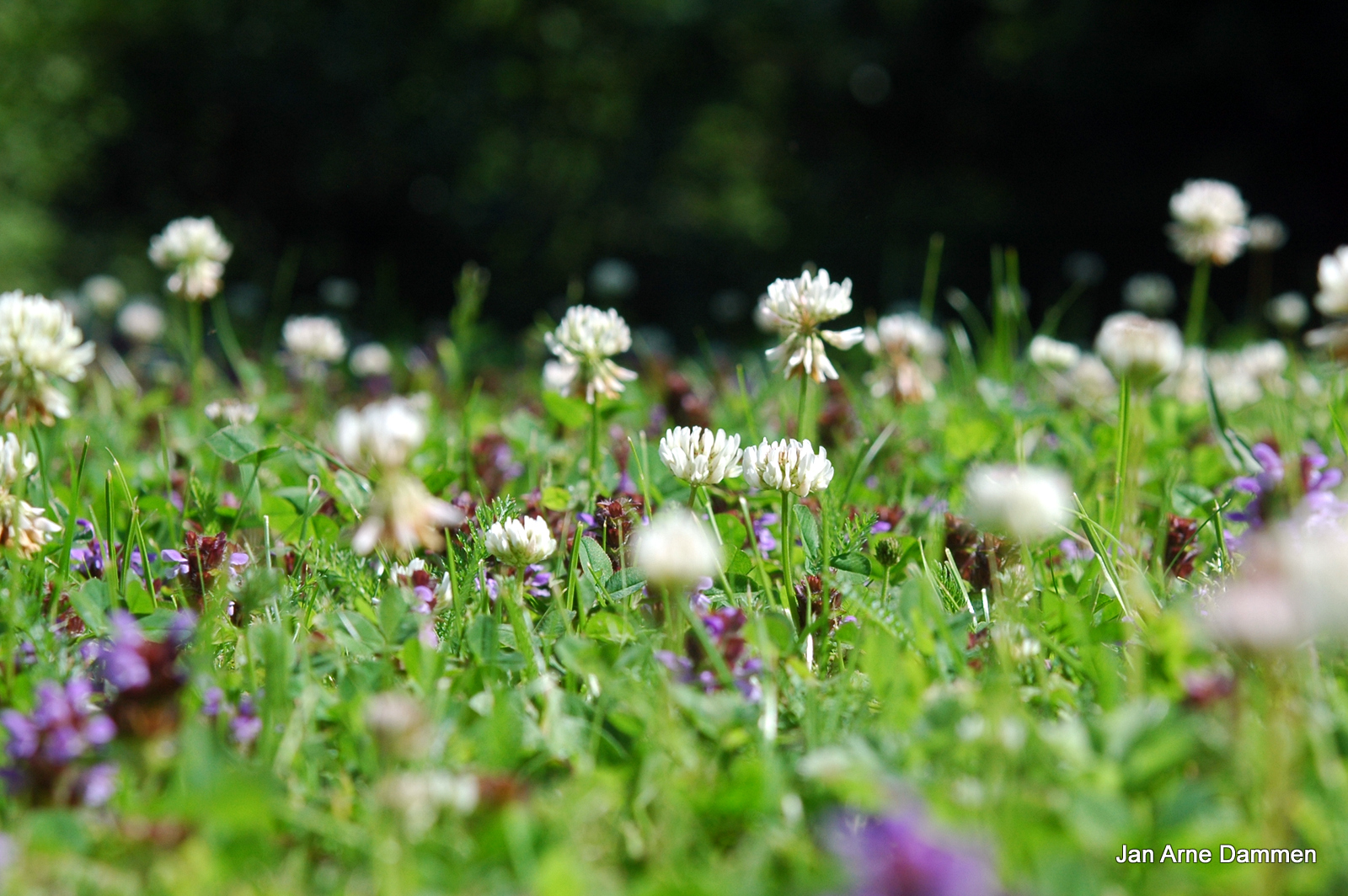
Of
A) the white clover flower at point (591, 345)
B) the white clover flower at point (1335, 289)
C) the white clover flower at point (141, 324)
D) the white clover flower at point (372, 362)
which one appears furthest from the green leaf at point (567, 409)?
the white clover flower at point (141, 324)

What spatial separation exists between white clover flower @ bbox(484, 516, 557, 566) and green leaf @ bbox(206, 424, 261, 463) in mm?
618

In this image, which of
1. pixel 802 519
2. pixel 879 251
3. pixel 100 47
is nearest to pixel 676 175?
pixel 879 251

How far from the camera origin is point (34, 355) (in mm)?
1454

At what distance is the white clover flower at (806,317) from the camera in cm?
152

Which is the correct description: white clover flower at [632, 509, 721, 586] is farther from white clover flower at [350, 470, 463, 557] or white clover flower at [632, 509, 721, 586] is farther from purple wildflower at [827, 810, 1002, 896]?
purple wildflower at [827, 810, 1002, 896]

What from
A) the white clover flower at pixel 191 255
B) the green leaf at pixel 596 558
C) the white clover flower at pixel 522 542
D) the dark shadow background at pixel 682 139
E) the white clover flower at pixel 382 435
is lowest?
the white clover flower at pixel 382 435

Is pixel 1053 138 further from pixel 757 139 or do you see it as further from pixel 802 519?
pixel 802 519

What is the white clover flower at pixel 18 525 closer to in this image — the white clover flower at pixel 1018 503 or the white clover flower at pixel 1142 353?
the white clover flower at pixel 1018 503

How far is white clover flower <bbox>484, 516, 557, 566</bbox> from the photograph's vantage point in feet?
4.30

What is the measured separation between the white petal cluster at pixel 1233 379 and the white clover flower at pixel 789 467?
1507 mm

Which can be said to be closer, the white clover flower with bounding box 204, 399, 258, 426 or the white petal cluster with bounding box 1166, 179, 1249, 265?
the white clover flower with bounding box 204, 399, 258, 426

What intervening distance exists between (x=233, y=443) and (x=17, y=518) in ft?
1.58

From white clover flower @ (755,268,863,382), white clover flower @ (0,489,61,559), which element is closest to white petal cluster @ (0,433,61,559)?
white clover flower @ (0,489,61,559)

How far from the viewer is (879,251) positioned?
6.70 meters
